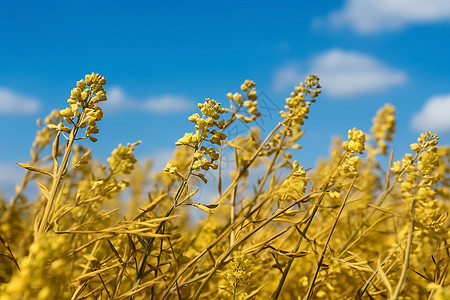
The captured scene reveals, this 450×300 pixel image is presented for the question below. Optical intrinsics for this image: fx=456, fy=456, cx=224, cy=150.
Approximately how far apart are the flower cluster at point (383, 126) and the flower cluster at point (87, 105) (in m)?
2.78

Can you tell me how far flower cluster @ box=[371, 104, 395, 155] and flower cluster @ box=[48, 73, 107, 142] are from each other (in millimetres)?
2784

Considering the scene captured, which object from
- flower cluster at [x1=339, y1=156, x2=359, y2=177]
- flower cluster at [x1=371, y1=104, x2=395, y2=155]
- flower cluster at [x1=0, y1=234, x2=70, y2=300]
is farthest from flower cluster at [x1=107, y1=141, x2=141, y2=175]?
flower cluster at [x1=371, y1=104, x2=395, y2=155]

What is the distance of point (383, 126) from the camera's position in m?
3.78

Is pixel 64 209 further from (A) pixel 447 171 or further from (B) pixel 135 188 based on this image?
(B) pixel 135 188

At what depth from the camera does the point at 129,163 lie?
2.14 m

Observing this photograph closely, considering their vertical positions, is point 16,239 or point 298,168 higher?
point 298,168

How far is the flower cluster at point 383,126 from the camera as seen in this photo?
3.74 m

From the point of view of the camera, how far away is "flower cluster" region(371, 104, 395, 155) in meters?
3.74

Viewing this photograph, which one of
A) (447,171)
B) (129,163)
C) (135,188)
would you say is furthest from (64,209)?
(135,188)

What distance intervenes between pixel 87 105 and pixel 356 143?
2.91ft

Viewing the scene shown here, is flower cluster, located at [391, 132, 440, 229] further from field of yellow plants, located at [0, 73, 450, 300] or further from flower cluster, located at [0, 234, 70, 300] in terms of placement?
flower cluster, located at [0, 234, 70, 300]

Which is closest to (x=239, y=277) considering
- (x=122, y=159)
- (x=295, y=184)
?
(x=295, y=184)

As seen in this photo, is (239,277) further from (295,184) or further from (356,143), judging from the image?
(356,143)

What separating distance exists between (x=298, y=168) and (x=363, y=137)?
0.24 meters
